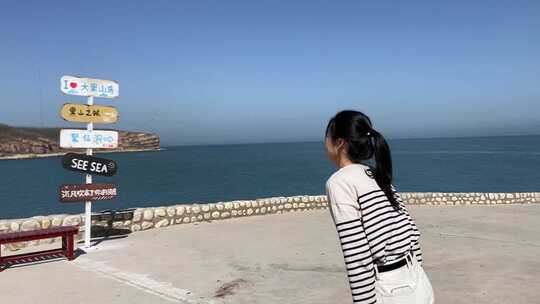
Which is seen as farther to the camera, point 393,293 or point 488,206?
point 488,206

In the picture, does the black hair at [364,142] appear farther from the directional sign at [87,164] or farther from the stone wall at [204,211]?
the stone wall at [204,211]

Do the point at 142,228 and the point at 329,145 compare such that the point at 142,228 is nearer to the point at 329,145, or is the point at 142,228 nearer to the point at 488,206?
the point at 329,145

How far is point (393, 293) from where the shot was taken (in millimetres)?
1809

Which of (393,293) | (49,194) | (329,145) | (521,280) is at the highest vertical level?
(329,145)

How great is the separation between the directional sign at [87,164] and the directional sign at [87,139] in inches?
8.3

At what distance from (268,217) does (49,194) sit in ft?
134

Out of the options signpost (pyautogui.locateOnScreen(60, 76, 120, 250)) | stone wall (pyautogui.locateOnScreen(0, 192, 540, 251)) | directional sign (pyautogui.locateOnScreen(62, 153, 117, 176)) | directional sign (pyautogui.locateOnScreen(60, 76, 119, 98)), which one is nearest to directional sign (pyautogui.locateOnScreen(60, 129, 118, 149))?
signpost (pyautogui.locateOnScreen(60, 76, 120, 250))

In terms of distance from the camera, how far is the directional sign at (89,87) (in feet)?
27.8

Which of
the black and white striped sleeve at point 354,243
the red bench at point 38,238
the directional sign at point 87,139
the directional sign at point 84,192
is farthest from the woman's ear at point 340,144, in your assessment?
the directional sign at point 87,139

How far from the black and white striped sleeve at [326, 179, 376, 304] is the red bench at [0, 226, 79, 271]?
6885 millimetres

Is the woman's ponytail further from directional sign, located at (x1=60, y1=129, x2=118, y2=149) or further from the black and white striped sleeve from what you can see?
directional sign, located at (x1=60, y1=129, x2=118, y2=149)

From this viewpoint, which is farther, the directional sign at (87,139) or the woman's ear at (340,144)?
the directional sign at (87,139)

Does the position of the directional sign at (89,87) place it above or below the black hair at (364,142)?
above

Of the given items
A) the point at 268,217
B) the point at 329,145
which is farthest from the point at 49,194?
the point at 329,145
